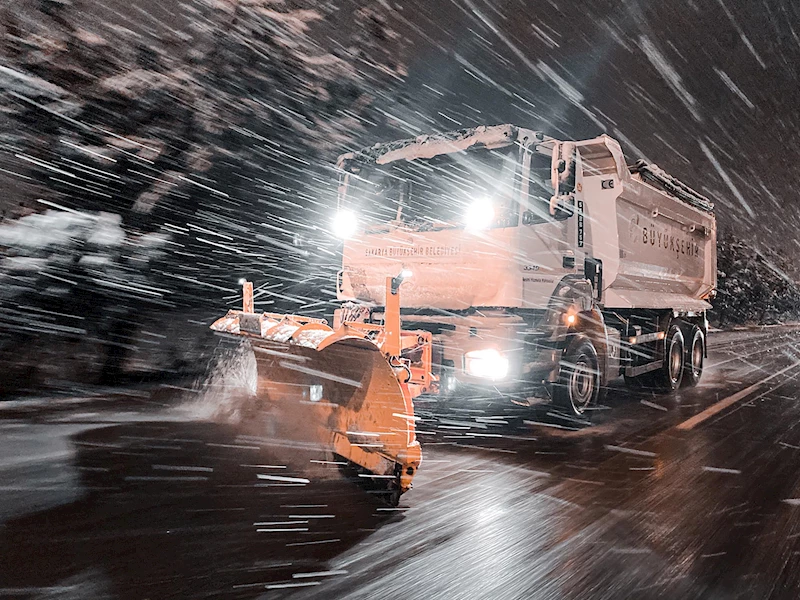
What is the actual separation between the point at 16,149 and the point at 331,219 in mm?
3341

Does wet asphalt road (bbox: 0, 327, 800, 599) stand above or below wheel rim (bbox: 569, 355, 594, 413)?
below

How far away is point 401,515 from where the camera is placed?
13.5 ft

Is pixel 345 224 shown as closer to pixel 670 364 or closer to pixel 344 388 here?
pixel 344 388

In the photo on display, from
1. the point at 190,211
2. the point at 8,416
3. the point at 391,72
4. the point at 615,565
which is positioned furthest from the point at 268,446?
the point at 391,72

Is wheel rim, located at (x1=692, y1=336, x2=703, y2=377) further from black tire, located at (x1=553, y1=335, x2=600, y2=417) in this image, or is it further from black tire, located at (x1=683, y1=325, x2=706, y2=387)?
black tire, located at (x1=553, y1=335, x2=600, y2=417)

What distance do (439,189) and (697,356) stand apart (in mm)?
7112

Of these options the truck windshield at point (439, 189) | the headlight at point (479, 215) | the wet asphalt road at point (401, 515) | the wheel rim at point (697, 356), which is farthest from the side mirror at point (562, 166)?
the wheel rim at point (697, 356)

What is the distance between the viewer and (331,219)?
7969 mm

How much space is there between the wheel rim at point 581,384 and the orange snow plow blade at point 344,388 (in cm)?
200

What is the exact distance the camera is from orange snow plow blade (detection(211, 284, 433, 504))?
4.39 meters

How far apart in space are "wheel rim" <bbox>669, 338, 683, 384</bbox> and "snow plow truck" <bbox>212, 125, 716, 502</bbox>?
2148 millimetres

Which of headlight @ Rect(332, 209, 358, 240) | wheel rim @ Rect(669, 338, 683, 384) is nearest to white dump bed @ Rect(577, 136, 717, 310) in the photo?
wheel rim @ Rect(669, 338, 683, 384)

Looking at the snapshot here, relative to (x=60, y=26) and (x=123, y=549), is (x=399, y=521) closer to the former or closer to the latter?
(x=123, y=549)

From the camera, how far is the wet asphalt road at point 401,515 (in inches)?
124
